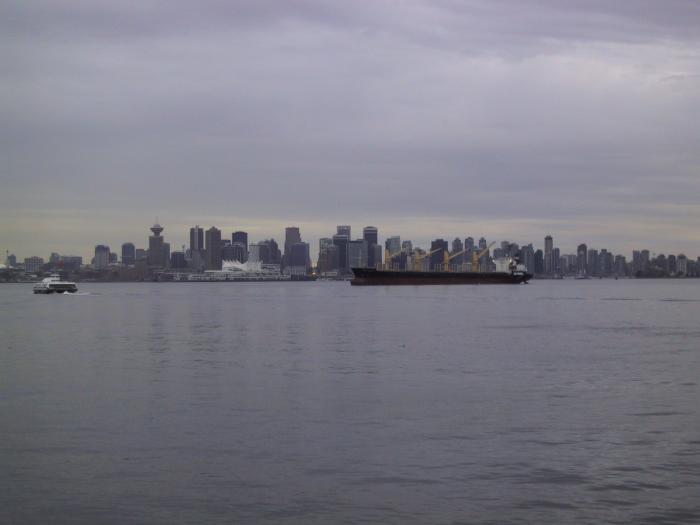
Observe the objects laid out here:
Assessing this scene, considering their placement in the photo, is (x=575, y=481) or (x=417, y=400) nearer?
(x=575, y=481)

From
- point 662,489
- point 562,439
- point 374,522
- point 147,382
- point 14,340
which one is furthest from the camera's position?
point 14,340

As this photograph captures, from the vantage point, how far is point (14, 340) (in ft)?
209

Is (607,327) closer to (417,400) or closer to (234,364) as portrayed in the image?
(234,364)

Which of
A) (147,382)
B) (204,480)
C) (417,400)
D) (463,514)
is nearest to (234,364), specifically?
(147,382)

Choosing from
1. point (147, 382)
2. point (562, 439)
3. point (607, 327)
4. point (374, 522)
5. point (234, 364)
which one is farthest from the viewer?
point (607, 327)

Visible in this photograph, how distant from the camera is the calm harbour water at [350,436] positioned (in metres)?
19.1

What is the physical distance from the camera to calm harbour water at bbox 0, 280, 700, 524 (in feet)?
62.7

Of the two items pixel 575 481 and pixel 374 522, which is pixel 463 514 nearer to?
pixel 374 522

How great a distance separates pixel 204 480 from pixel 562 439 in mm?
10897

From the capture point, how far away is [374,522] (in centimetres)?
1786

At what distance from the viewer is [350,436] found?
26250 mm

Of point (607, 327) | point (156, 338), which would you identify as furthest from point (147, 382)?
point (607, 327)

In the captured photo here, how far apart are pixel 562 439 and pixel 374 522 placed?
9778 mm

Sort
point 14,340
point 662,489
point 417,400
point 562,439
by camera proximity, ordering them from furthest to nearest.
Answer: point 14,340
point 417,400
point 562,439
point 662,489
